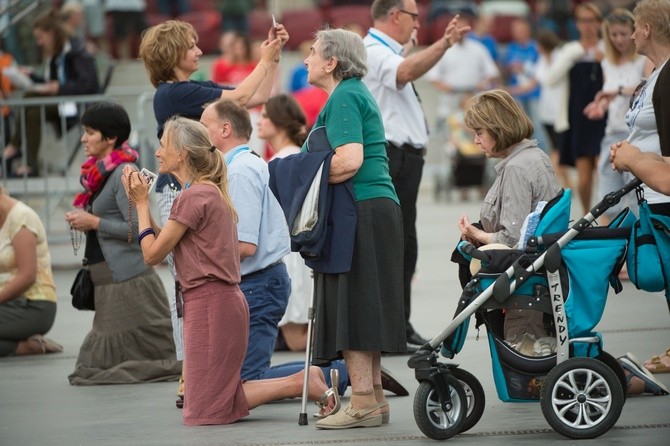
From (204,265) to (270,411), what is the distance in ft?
3.11

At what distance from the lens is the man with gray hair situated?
27.9 feet

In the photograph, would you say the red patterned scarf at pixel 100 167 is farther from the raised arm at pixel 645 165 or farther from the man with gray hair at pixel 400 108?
the raised arm at pixel 645 165

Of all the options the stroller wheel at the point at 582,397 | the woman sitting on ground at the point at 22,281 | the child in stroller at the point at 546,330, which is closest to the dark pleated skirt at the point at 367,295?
the child in stroller at the point at 546,330

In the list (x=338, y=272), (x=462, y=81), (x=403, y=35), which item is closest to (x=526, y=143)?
(x=338, y=272)

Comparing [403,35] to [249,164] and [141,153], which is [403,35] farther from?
[141,153]

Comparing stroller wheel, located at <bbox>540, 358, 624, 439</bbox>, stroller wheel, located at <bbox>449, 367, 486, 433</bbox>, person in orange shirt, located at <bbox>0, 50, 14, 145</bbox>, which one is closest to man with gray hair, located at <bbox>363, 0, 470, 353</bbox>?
stroller wheel, located at <bbox>449, 367, 486, 433</bbox>

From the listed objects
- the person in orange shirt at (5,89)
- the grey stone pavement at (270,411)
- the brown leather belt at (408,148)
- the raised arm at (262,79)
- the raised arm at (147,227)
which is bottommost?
the grey stone pavement at (270,411)

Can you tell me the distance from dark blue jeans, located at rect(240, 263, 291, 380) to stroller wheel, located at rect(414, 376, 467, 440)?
1189 mm

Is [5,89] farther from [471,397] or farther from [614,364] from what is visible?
[614,364]

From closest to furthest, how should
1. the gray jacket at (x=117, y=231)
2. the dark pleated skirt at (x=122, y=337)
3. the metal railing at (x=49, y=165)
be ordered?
the gray jacket at (x=117, y=231) < the dark pleated skirt at (x=122, y=337) < the metal railing at (x=49, y=165)

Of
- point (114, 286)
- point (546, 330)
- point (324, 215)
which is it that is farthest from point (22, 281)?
point (546, 330)

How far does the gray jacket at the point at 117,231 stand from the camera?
7.82 meters

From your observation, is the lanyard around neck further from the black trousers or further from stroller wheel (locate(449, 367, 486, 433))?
stroller wheel (locate(449, 367, 486, 433))

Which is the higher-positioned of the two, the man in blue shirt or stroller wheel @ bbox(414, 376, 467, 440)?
the man in blue shirt
